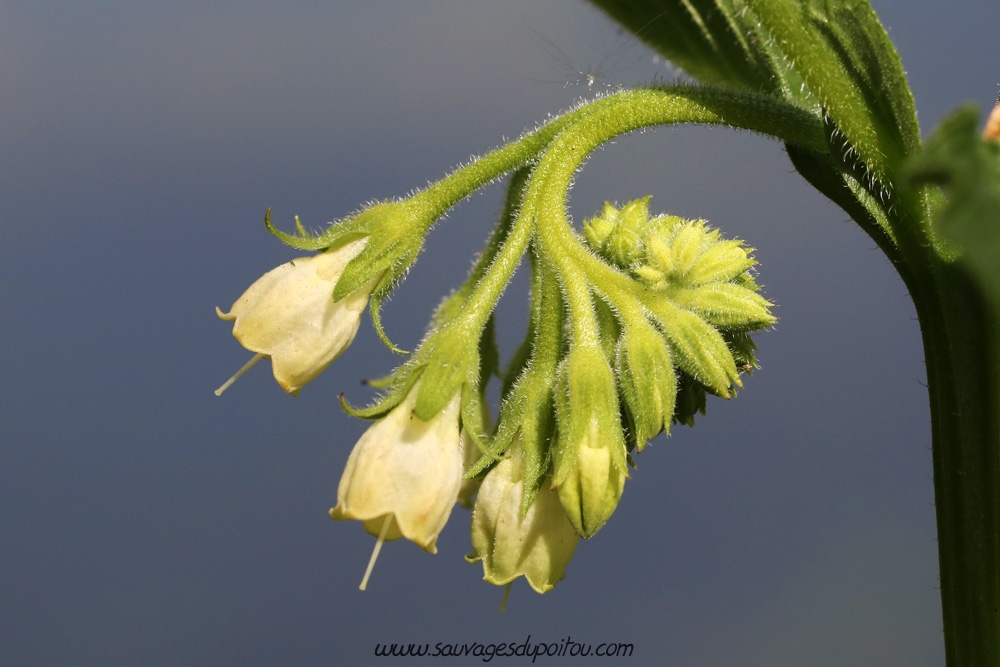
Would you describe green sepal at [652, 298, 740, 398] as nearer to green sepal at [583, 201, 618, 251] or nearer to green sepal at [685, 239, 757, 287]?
green sepal at [685, 239, 757, 287]

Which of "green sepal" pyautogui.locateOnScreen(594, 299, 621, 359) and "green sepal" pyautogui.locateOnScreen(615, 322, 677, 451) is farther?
"green sepal" pyautogui.locateOnScreen(594, 299, 621, 359)

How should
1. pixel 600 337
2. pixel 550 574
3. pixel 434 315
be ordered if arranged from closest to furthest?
pixel 550 574 < pixel 600 337 < pixel 434 315

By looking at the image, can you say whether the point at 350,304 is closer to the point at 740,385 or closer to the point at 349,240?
the point at 349,240

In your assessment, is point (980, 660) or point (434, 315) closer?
point (980, 660)

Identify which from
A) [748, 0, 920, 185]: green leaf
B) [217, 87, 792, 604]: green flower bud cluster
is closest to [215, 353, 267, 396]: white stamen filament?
[217, 87, 792, 604]: green flower bud cluster

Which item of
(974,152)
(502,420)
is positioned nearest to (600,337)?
(502,420)

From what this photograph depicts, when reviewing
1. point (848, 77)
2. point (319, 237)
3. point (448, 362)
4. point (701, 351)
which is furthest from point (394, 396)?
point (848, 77)

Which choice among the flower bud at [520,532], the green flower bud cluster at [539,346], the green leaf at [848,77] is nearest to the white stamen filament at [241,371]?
the green flower bud cluster at [539,346]
